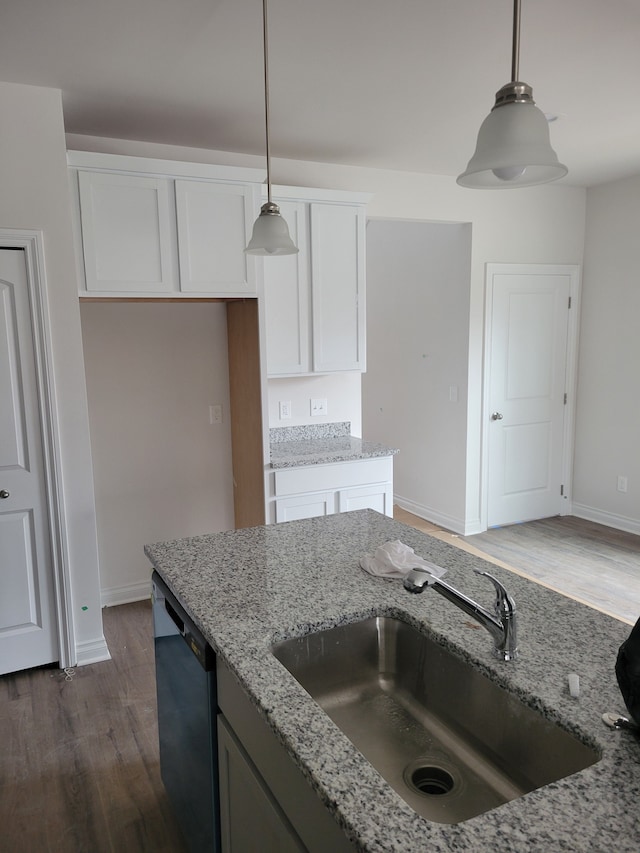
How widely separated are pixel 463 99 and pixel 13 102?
2.11 m

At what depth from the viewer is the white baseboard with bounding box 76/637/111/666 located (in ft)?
10.5

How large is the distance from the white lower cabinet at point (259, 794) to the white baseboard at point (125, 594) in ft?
8.04

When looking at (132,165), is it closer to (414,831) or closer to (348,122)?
(348,122)

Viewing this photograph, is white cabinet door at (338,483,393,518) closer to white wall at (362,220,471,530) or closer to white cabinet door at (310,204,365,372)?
white cabinet door at (310,204,365,372)

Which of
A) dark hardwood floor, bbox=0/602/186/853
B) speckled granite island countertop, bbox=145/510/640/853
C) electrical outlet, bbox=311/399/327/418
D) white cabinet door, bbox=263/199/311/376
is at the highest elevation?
white cabinet door, bbox=263/199/311/376

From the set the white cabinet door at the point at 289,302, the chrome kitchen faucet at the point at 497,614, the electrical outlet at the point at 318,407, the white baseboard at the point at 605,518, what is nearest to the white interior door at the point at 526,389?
the white baseboard at the point at 605,518

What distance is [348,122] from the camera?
335 centimetres

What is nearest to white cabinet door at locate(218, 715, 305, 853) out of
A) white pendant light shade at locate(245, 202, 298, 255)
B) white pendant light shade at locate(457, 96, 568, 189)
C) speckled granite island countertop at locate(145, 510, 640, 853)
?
speckled granite island countertop at locate(145, 510, 640, 853)

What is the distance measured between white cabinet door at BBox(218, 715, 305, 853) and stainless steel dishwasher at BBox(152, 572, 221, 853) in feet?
0.18

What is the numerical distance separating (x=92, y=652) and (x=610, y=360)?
438 centimetres

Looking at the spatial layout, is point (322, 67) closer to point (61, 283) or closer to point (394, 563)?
point (61, 283)

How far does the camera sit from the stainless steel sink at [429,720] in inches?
50.5

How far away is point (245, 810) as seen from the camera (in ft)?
4.77

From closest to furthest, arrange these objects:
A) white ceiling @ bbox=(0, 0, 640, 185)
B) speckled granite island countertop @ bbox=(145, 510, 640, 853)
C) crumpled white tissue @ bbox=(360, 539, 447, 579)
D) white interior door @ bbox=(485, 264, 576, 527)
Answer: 1. speckled granite island countertop @ bbox=(145, 510, 640, 853)
2. crumpled white tissue @ bbox=(360, 539, 447, 579)
3. white ceiling @ bbox=(0, 0, 640, 185)
4. white interior door @ bbox=(485, 264, 576, 527)
